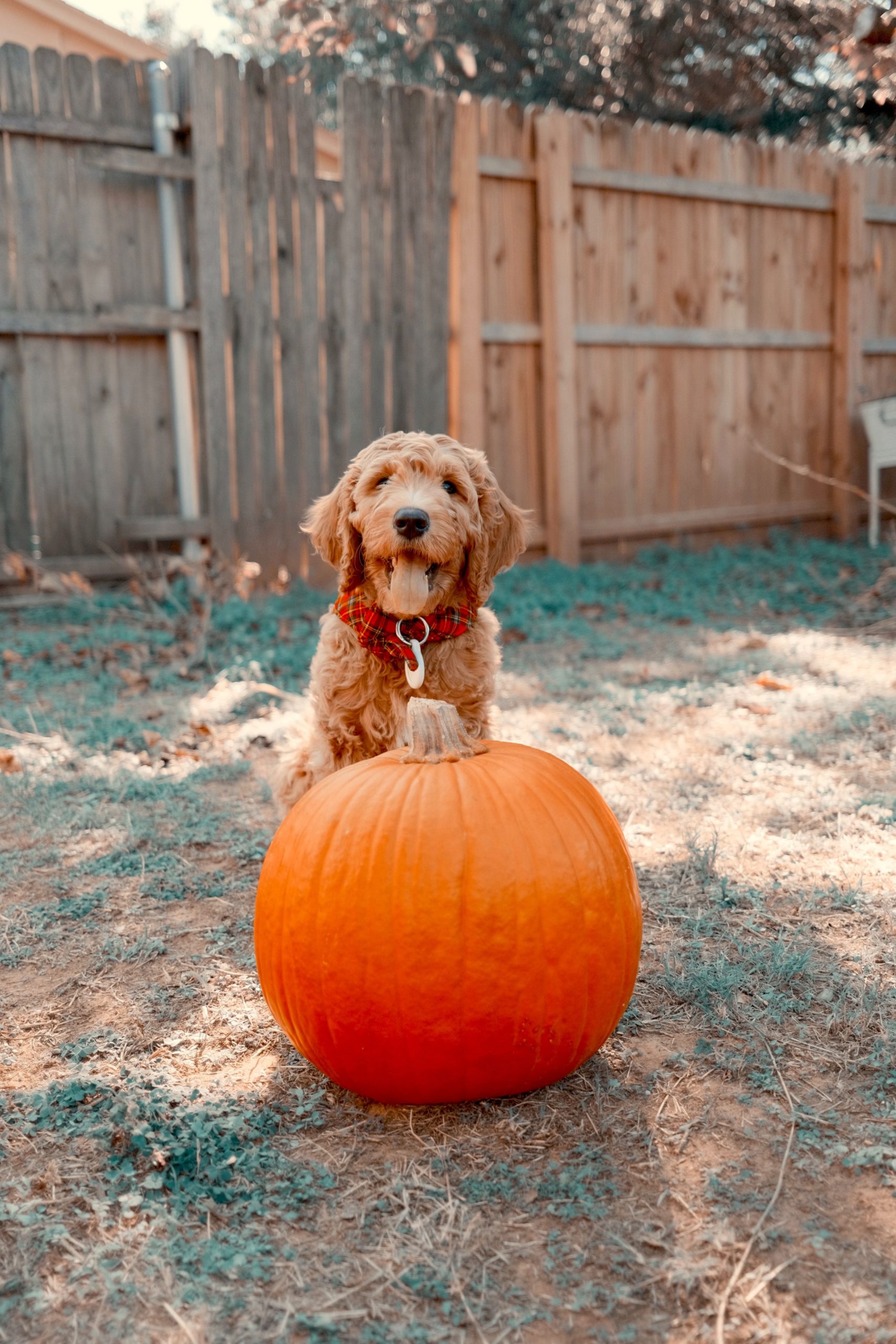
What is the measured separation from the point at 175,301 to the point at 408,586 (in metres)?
4.95

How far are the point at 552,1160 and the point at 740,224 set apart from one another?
956 centimetres

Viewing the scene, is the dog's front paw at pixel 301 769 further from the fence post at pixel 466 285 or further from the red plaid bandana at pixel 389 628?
the fence post at pixel 466 285

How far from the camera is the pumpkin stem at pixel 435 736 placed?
217cm

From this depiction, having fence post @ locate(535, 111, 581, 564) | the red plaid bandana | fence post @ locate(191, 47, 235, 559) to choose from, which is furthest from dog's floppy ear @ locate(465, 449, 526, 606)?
fence post @ locate(535, 111, 581, 564)

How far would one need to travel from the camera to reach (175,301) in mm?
7004

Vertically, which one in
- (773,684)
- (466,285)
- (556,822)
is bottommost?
(773,684)

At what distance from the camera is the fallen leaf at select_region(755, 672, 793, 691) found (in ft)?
17.6

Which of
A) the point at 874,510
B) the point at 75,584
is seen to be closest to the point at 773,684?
the point at 75,584

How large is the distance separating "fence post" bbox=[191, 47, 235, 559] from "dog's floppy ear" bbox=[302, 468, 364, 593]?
3998mm

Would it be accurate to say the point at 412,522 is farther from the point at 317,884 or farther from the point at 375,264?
the point at 375,264

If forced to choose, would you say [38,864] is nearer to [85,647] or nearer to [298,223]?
[85,647]

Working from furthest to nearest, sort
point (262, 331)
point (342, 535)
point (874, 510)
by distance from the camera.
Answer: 1. point (874, 510)
2. point (262, 331)
3. point (342, 535)

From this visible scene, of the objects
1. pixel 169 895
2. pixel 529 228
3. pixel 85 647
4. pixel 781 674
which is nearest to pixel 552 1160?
pixel 169 895

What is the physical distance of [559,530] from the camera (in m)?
8.63
